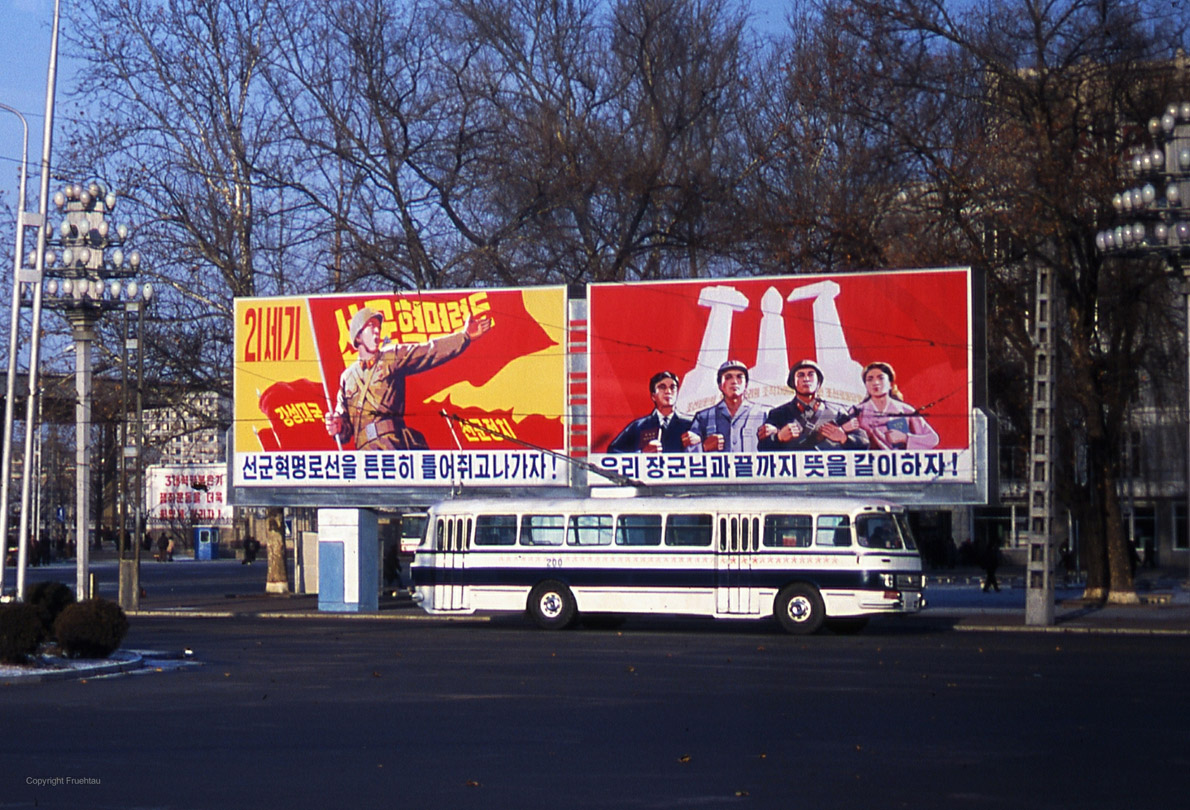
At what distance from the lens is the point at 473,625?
3400 centimetres

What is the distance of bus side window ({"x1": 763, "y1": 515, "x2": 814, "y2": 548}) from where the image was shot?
2934 centimetres

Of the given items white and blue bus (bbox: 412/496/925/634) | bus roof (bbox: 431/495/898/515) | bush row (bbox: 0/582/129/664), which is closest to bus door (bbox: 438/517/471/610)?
white and blue bus (bbox: 412/496/925/634)

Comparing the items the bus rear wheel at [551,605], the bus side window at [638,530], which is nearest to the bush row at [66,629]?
the bus rear wheel at [551,605]

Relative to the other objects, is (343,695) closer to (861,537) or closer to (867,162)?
(861,537)

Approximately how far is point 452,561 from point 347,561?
6.86m

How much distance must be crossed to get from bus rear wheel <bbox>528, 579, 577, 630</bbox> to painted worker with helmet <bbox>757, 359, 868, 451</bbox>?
20.8 feet

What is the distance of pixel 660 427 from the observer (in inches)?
1390

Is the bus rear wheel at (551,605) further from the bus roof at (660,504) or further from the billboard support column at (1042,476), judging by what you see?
the billboard support column at (1042,476)

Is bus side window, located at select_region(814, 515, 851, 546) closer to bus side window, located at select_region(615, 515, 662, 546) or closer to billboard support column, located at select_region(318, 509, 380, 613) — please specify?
bus side window, located at select_region(615, 515, 662, 546)

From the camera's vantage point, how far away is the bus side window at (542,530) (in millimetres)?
31281

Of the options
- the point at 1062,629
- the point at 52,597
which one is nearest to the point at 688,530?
the point at 1062,629

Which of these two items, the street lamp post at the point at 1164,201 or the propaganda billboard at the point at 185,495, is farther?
the propaganda billboard at the point at 185,495

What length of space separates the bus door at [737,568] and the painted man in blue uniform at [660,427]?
5.43m

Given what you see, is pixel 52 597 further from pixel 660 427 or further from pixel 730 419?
pixel 730 419
